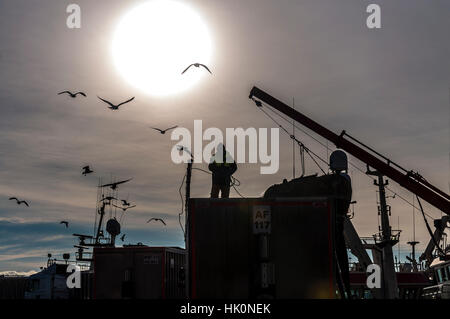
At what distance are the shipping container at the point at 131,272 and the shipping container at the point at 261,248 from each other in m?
5.69

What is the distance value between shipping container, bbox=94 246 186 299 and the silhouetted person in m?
3.48

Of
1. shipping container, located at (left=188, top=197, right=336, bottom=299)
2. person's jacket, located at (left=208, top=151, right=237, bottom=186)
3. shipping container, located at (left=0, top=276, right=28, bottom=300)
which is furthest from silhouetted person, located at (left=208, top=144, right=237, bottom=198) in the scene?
shipping container, located at (left=0, top=276, right=28, bottom=300)

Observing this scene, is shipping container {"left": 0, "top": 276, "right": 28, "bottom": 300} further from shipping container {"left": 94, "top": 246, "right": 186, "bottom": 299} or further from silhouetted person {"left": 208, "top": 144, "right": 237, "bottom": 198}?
silhouetted person {"left": 208, "top": 144, "right": 237, "bottom": 198}

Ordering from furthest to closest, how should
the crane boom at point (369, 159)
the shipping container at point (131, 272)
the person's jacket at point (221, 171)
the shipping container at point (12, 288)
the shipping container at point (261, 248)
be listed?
the shipping container at point (12, 288)
the crane boom at point (369, 159)
the person's jacket at point (221, 171)
the shipping container at point (131, 272)
the shipping container at point (261, 248)

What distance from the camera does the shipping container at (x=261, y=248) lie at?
1266cm

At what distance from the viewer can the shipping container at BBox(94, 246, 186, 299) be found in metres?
18.0

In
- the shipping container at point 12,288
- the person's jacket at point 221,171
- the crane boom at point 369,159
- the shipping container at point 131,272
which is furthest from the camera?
the shipping container at point 12,288

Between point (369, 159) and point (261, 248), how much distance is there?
1057 inches

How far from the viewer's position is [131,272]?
60.2 ft

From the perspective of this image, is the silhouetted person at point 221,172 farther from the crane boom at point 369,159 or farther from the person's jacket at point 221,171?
the crane boom at point 369,159

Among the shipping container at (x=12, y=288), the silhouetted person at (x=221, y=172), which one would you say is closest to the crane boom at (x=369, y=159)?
the silhouetted person at (x=221, y=172)

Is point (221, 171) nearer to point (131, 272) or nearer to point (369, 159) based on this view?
point (131, 272)

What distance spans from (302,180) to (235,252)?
615cm
